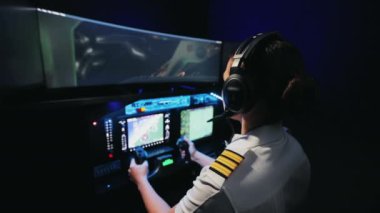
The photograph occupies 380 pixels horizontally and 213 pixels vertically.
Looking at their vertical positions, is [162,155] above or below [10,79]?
below

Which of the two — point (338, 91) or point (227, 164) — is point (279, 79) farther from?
point (338, 91)

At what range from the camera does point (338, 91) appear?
1.62 meters

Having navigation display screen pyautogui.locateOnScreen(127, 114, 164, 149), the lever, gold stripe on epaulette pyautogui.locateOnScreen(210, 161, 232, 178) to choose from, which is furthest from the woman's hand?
gold stripe on epaulette pyautogui.locateOnScreen(210, 161, 232, 178)

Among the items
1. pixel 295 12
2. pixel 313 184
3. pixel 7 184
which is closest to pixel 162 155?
pixel 7 184

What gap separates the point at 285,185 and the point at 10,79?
986mm

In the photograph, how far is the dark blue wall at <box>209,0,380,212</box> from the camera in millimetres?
1500

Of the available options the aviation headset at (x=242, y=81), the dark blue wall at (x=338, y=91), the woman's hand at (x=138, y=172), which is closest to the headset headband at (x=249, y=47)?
the aviation headset at (x=242, y=81)

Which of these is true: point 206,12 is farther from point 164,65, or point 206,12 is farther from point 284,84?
point 284,84

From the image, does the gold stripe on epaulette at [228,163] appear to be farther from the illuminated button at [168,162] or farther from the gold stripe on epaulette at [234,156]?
the illuminated button at [168,162]

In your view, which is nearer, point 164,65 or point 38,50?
point 38,50

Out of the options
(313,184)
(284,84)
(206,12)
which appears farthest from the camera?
(206,12)

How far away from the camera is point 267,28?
1.85 meters

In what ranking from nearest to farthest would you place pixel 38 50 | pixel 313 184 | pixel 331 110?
1. pixel 38 50
2. pixel 331 110
3. pixel 313 184

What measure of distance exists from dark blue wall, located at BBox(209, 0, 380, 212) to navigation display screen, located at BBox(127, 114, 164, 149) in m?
1.06
